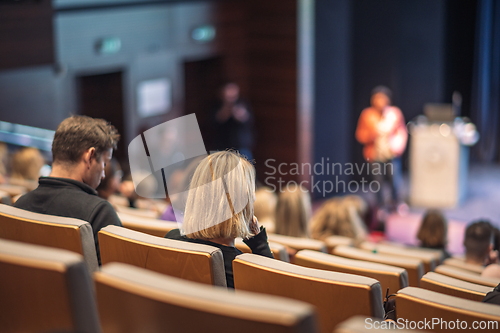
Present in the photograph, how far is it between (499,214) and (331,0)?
3600mm

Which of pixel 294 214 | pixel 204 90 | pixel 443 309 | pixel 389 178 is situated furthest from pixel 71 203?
pixel 204 90

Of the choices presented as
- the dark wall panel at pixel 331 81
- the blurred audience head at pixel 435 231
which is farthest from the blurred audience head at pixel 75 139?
the dark wall panel at pixel 331 81

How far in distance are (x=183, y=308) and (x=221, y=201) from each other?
779 millimetres

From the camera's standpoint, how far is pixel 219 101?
7.74 metres

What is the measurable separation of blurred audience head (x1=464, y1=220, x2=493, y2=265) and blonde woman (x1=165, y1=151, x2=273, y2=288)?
1.85 meters

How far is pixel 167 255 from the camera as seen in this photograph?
58.8 inches

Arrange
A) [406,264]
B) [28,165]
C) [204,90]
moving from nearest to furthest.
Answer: [406,264] → [28,165] → [204,90]

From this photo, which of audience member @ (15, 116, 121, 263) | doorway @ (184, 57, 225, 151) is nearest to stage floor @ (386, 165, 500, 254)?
doorway @ (184, 57, 225, 151)

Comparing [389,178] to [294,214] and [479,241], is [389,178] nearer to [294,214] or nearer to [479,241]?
[294,214]

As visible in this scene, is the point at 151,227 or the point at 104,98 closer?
the point at 151,227

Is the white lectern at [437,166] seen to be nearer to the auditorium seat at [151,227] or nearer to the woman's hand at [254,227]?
the auditorium seat at [151,227]

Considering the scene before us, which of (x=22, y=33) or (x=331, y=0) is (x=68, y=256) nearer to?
(x=22, y=33)

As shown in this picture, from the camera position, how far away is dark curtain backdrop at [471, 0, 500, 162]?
27.3ft

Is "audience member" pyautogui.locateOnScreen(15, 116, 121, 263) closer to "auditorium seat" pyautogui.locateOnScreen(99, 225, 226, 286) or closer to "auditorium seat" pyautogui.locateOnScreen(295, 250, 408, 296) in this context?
"auditorium seat" pyautogui.locateOnScreen(99, 225, 226, 286)
